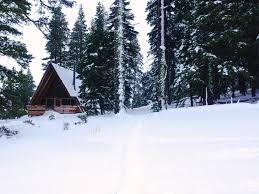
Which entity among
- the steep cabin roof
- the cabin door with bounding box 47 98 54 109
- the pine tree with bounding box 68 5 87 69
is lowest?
the cabin door with bounding box 47 98 54 109

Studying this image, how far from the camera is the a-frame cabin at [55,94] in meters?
39.2

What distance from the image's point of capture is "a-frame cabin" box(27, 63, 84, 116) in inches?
1543

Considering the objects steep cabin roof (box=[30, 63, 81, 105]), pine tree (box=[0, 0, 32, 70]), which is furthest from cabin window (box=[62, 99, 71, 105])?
pine tree (box=[0, 0, 32, 70])

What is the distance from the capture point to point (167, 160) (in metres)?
6.49

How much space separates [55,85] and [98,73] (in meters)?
11.4

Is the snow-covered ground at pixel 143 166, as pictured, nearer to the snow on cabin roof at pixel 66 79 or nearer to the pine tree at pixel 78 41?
the snow on cabin roof at pixel 66 79

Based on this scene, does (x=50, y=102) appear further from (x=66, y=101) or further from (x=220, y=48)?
Answer: (x=220, y=48)

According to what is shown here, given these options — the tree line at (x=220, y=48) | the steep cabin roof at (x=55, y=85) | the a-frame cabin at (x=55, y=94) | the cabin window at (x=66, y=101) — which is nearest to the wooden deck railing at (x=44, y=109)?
the a-frame cabin at (x=55, y=94)

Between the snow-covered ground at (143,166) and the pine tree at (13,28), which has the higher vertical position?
the pine tree at (13,28)

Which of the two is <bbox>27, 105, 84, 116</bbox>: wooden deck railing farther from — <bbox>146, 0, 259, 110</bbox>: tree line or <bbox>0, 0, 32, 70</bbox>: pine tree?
<bbox>0, 0, 32, 70</bbox>: pine tree

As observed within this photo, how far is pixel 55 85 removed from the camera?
42000 millimetres

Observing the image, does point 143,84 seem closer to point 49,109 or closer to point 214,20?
point 49,109

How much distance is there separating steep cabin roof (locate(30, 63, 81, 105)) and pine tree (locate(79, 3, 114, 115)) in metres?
6.05

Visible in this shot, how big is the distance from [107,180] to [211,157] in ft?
7.19
